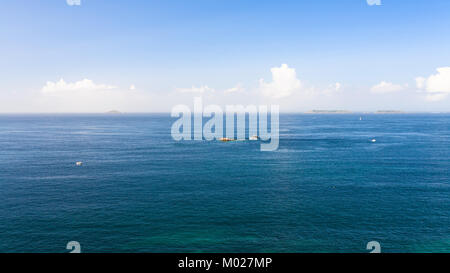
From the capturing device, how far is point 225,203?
71000 millimetres

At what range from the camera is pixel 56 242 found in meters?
53.2

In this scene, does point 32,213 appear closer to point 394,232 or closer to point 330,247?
point 330,247

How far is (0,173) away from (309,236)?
319 feet

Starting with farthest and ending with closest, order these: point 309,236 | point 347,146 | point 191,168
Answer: point 347,146
point 191,168
point 309,236

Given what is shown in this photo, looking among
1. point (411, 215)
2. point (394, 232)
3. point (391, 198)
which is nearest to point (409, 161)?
point (391, 198)

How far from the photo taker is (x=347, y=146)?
6078 inches

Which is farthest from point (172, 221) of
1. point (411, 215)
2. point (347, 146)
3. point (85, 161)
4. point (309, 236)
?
point (347, 146)

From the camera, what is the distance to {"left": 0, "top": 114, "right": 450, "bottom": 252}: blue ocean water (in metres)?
53.9

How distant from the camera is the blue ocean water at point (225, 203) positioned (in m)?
53.9

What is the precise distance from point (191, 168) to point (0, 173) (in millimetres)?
61111
